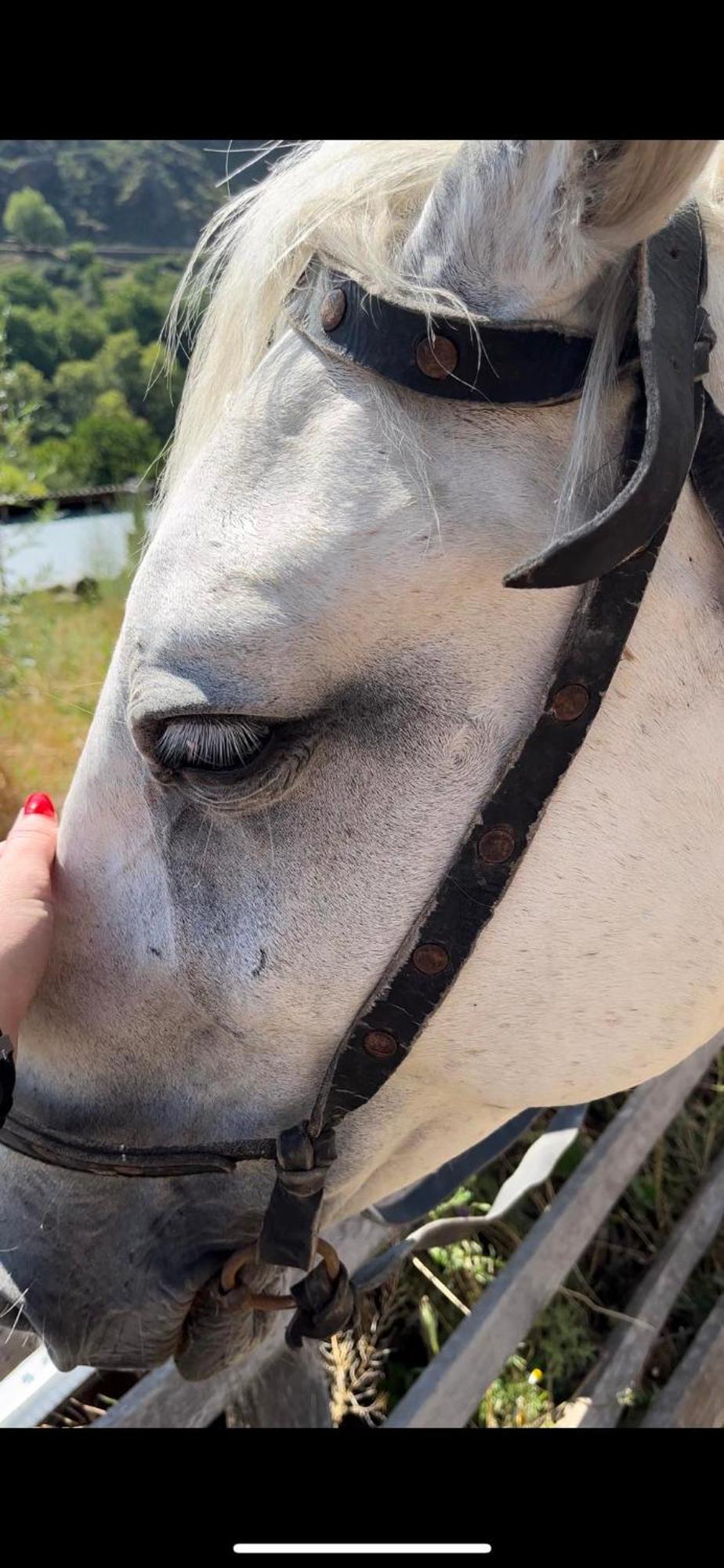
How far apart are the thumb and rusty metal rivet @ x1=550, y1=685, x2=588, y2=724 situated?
20.8 inches

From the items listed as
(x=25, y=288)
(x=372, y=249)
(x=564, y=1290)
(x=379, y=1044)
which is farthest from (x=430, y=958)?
(x=25, y=288)

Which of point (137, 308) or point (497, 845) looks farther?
point (137, 308)

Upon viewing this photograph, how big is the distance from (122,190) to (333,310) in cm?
490

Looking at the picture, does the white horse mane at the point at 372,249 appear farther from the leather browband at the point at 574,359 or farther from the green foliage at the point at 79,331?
the green foliage at the point at 79,331

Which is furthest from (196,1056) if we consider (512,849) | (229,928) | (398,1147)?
(512,849)

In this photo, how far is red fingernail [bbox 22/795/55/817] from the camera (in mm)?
1146

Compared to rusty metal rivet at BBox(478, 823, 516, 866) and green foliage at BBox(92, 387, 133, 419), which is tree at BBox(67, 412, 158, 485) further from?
rusty metal rivet at BBox(478, 823, 516, 866)

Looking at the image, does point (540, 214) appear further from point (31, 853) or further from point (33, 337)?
point (33, 337)

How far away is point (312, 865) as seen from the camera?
900 mm

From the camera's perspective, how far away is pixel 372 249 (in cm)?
86

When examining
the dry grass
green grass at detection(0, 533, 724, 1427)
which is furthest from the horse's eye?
the dry grass

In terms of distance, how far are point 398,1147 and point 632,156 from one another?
37.1 inches

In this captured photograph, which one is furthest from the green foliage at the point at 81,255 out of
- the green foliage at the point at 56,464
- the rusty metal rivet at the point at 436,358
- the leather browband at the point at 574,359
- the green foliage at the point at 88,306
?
the rusty metal rivet at the point at 436,358
